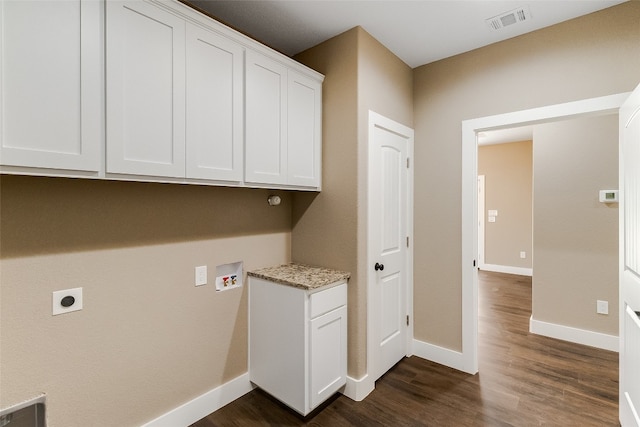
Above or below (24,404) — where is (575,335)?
below

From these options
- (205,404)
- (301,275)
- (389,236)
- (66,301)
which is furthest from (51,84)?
(389,236)

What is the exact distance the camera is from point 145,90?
1494 mm

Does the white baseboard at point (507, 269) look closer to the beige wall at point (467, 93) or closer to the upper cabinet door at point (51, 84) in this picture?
the beige wall at point (467, 93)

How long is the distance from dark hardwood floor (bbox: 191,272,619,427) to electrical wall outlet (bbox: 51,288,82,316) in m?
1.13

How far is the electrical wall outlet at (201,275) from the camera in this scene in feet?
6.71

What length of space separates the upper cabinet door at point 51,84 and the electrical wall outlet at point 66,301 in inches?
26.6

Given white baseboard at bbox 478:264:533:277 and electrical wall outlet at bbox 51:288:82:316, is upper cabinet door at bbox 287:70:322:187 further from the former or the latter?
white baseboard at bbox 478:264:533:277

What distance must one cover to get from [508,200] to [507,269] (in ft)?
4.77

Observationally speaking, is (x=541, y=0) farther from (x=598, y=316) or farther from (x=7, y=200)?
(x=7, y=200)

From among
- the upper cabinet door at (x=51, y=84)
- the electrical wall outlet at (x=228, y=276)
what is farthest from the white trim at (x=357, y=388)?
the upper cabinet door at (x=51, y=84)

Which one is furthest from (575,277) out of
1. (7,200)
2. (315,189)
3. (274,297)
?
(7,200)

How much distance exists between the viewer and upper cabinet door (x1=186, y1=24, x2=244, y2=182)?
1.68 m

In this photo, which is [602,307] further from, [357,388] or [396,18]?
[396,18]

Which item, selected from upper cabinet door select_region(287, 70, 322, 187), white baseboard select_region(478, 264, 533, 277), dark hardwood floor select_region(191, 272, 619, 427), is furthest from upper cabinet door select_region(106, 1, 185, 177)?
white baseboard select_region(478, 264, 533, 277)
